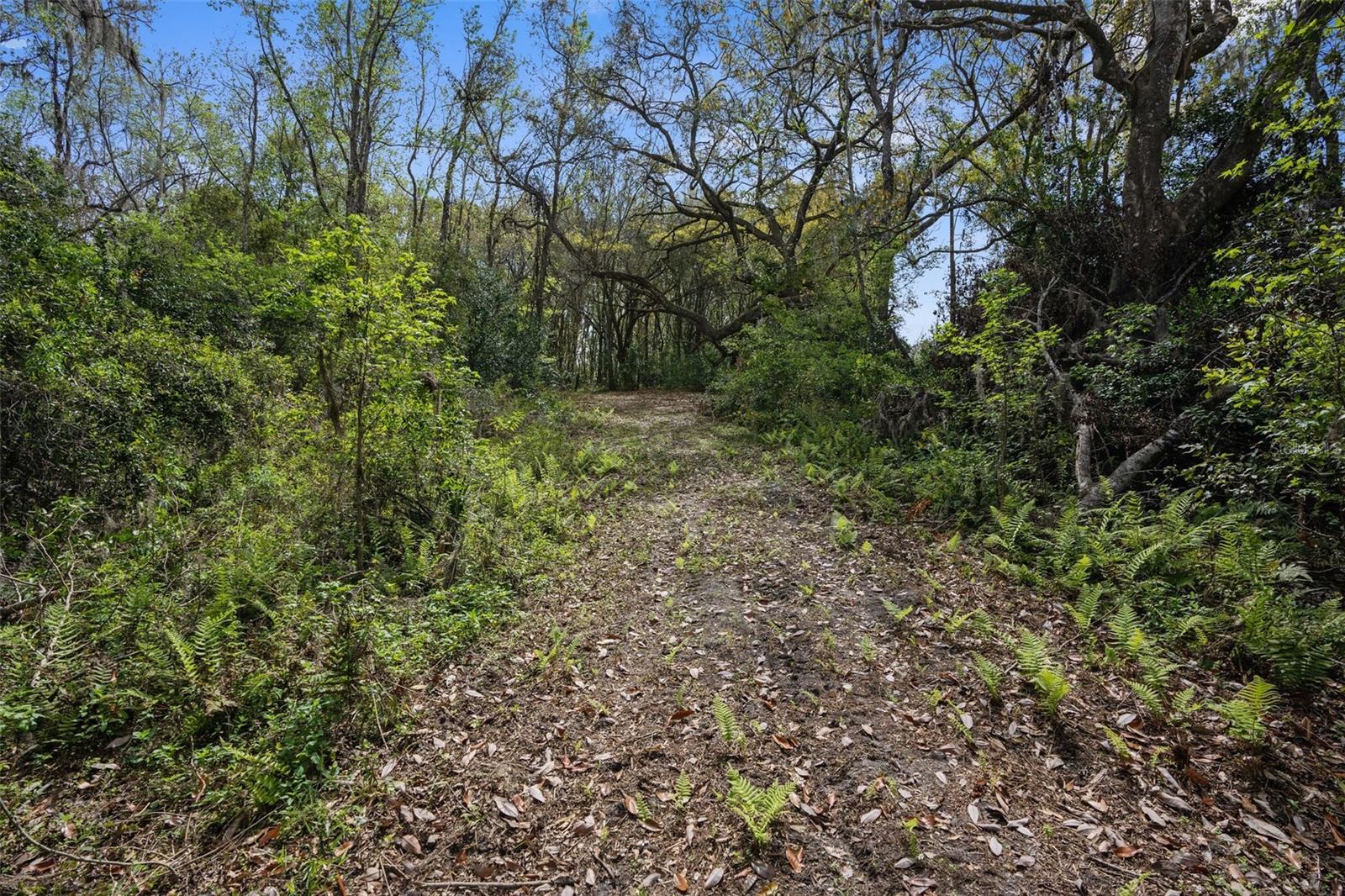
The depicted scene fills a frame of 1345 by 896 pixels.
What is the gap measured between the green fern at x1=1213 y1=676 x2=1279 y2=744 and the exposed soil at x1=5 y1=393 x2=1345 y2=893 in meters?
0.13

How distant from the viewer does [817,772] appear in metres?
3.28

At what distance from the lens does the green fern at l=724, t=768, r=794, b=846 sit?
2.84m

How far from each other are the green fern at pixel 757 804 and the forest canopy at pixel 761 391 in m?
2.31

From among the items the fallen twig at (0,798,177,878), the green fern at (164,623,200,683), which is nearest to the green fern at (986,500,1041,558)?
the fallen twig at (0,798,177,878)

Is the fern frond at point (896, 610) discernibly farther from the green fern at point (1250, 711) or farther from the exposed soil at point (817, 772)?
the green fern at point (1250, 711)

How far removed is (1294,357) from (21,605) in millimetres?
9501

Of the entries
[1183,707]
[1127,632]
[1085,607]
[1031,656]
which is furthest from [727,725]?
[1085,607]

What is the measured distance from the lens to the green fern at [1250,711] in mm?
3096

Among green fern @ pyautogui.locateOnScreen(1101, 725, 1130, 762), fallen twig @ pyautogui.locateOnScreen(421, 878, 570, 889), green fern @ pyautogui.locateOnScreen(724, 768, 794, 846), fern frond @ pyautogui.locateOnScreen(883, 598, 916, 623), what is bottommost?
fallen twig @ pyautogui.locateOnScreen(421, 878, 570, 889)

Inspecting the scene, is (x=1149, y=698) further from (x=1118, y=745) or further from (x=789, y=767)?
(x=789, y=767)

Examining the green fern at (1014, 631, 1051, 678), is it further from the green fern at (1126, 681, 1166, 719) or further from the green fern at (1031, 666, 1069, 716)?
the green fern at (1126, 681, 1166, 719)

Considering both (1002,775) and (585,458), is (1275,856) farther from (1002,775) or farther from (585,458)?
(585,458)

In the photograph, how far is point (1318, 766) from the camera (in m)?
3.02

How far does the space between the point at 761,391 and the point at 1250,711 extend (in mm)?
10809
